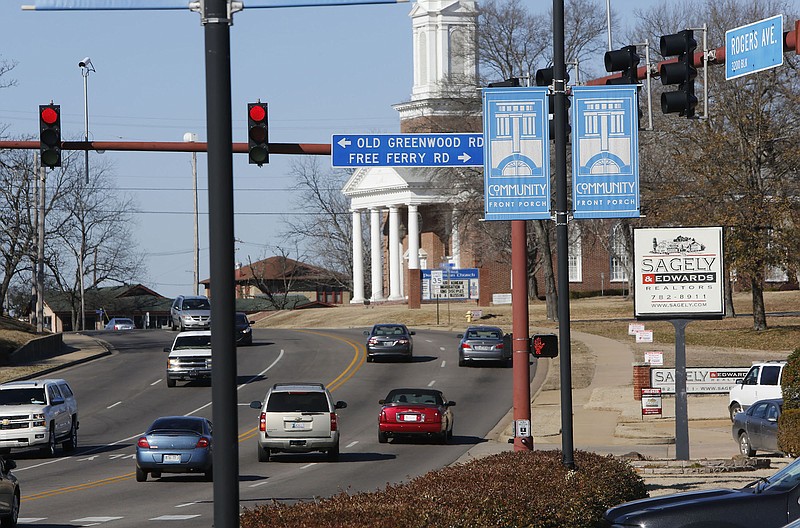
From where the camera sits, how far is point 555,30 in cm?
1727

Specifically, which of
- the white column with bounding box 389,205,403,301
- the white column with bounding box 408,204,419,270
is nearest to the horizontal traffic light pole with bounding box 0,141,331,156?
the white column with bounding box 408,204,419,270

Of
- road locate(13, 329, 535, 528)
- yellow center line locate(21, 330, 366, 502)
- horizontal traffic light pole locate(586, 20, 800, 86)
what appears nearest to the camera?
horizontal traffic light pole locate(586, 20, 800, 86)

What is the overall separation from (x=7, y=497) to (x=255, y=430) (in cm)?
1966

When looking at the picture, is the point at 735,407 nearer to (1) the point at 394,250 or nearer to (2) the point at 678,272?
(2) the point at 678,272

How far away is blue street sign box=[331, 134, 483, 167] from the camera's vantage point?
2212 centimetres

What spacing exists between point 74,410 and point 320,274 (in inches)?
4054

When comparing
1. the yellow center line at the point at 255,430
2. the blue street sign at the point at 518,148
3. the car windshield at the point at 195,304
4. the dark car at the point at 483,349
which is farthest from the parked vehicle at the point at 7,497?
the car windshield at the point at 195,304

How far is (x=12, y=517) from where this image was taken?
17797 millimetres

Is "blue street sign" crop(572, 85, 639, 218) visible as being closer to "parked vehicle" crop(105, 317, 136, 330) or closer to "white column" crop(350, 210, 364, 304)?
"white column" crop(350, 210, 364, 304)

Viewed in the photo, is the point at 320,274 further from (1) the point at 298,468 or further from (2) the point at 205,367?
(1) the point at 298,468

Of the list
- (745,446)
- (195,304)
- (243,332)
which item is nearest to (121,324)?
(195,304)

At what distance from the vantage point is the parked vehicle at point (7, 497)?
17453 millimetres

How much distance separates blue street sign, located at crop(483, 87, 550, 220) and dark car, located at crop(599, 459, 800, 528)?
8.07m

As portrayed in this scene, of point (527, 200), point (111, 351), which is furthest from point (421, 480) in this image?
point (111, 351)
